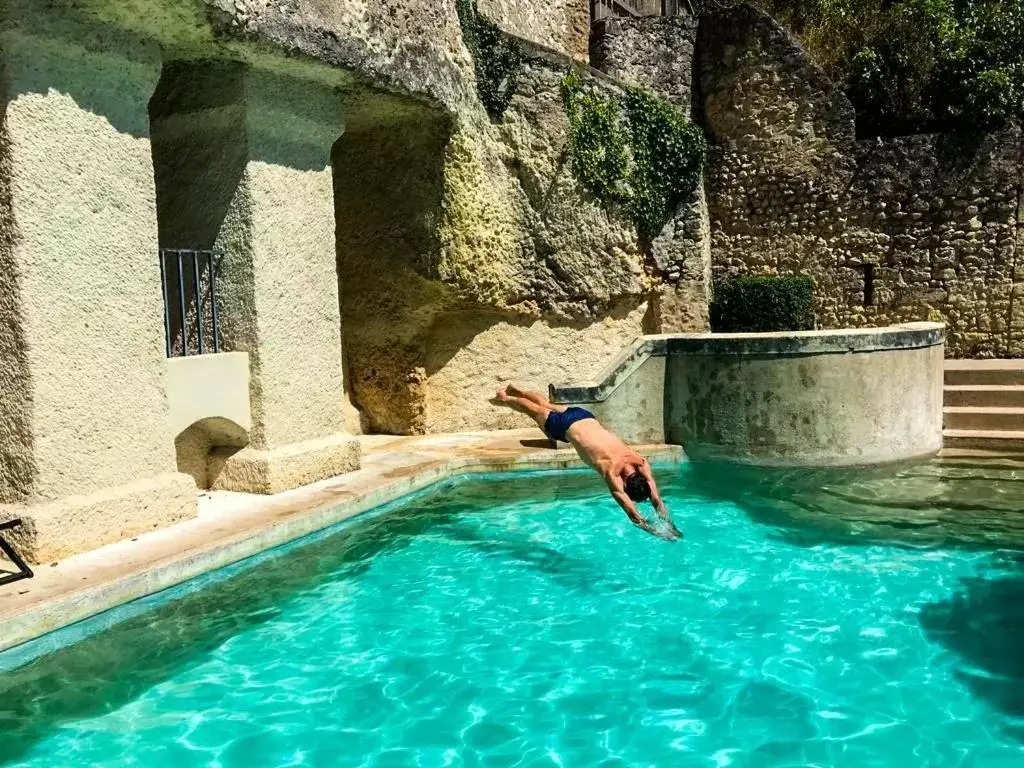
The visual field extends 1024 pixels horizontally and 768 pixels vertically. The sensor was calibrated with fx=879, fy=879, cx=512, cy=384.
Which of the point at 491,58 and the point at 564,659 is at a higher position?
the point at 491,58

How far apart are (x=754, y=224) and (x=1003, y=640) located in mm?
9741

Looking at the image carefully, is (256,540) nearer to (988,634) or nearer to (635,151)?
(988,634)

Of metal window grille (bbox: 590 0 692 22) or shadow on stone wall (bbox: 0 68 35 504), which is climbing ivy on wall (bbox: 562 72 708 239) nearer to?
metal window grille (bbox: 590 0 692 22)

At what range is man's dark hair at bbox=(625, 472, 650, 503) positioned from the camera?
575 centimetres

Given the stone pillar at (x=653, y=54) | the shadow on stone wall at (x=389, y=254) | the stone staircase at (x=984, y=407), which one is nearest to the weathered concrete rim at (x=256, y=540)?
the shadow on stone wall at (x=389, y=254)

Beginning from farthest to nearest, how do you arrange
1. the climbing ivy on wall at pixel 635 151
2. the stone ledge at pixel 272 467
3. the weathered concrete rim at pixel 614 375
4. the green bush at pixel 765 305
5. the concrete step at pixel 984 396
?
the green bush at pixel 765 305 → the climbing ivy on wall at pixel 635 151 → the concrete step at pixel 984 396 → the weathered concrete rim at pixel 614 375 → the stone ledge at pixel 272 467

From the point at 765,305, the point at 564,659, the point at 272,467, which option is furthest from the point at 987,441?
the point at 272,467

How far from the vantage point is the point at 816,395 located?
8.89 meters

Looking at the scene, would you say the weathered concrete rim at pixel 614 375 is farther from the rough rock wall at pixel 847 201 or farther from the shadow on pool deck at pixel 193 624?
the rough rock wall at pixel 847 201

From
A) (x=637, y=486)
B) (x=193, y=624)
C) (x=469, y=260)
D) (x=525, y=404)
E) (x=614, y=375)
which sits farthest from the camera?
(x=469, y=260)

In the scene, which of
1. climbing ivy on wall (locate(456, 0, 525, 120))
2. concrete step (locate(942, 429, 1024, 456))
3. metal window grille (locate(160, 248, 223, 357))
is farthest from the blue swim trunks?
concrete step (locate(942, 429, 1024, 456))

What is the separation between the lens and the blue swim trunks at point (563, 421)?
6.41m

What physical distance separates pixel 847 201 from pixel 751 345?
5.68m

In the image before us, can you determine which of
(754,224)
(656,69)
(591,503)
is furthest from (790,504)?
(656,69)
